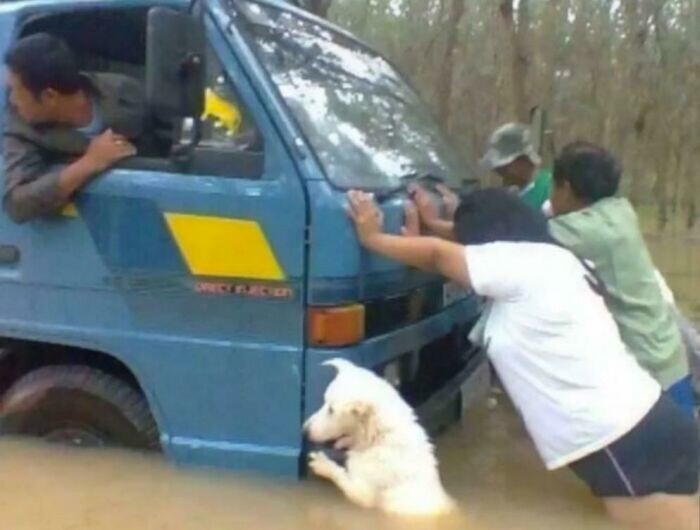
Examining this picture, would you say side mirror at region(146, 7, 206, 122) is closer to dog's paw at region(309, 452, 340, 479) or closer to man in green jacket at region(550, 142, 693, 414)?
dog's paw at region(309, 452, 340, 479)

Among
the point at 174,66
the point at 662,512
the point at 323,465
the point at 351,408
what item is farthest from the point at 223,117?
the point at 662,512

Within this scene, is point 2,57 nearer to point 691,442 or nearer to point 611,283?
point 611,283

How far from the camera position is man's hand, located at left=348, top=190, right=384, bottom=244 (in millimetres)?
4320

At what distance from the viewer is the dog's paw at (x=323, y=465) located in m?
4.30

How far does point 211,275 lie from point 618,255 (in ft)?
5.40

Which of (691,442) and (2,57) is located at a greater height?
(2,57)

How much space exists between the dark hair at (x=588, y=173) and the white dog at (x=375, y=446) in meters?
1.32

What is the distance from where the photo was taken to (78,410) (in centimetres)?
474

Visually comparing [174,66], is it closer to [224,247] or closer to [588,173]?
[224,247]

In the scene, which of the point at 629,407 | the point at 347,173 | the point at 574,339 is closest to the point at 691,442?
the point at 629,407

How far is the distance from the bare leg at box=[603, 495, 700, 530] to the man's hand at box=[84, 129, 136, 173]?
2232 mm

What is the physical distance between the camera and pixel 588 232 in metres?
4.87

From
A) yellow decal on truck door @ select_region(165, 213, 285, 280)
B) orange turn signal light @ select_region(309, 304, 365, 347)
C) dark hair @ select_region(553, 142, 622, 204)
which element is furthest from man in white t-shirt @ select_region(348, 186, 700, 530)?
dark hair @ select_region(553, 142, 622, 204)

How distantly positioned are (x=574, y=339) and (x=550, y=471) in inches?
34.5
